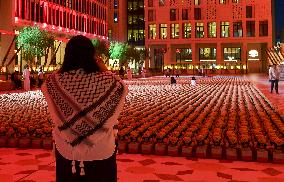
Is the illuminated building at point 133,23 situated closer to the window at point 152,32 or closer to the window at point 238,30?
the window at point 152,32

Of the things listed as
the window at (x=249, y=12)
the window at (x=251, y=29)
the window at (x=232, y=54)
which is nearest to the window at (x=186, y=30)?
the window at (x=232, y=54)

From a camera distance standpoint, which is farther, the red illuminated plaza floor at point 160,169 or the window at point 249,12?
the window at point 249,12

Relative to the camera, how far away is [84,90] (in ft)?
10.0

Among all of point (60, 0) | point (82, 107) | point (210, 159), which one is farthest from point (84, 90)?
point (60, 0)

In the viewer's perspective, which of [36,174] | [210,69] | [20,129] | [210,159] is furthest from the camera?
[210,69]

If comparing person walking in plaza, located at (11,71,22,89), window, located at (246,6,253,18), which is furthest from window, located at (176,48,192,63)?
person walking in plaza, located at (11,71,22,89)

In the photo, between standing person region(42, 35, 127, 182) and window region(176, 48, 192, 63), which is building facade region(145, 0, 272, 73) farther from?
standing person region(42, 35, 127, 182)

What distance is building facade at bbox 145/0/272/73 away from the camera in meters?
76.7

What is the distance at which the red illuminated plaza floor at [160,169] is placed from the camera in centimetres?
592

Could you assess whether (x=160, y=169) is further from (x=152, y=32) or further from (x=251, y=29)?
(x=152, y=32)

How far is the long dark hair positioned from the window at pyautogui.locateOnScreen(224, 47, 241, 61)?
75863 mm

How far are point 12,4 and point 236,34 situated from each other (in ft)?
143

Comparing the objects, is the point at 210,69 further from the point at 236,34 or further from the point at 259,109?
the point at 259,109

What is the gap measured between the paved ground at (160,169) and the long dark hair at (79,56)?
308 centimetres
